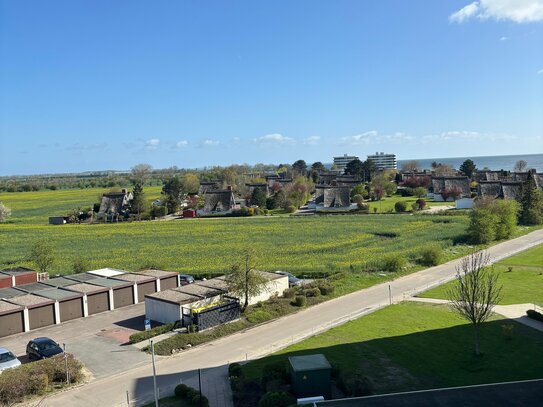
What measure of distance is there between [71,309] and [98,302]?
201 cm

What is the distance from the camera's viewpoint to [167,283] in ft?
133

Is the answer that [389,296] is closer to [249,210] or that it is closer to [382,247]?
[382,247]

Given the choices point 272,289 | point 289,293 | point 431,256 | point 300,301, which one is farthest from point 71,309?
point 431,256

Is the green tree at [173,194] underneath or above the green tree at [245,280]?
above

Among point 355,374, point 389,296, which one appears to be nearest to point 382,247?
point 389,296

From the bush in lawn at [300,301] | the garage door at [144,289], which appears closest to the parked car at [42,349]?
the garage door at [144,289]

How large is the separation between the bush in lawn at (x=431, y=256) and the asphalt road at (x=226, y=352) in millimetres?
4401

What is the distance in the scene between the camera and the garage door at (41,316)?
109 ft

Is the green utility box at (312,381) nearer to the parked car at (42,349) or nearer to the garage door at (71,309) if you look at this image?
the parked car at (42,349)

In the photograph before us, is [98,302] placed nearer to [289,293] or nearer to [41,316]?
[41,316]

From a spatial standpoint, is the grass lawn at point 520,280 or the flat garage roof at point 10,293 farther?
the flat garage roof at point 10,293

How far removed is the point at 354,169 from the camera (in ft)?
503

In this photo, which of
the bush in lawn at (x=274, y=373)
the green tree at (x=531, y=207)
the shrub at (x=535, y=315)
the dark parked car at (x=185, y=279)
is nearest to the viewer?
the bush in lawn at (x=274, y=373)

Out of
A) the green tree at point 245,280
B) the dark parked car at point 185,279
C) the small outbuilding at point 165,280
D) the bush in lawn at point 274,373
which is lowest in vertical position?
the bush in lawn at point 274,373
